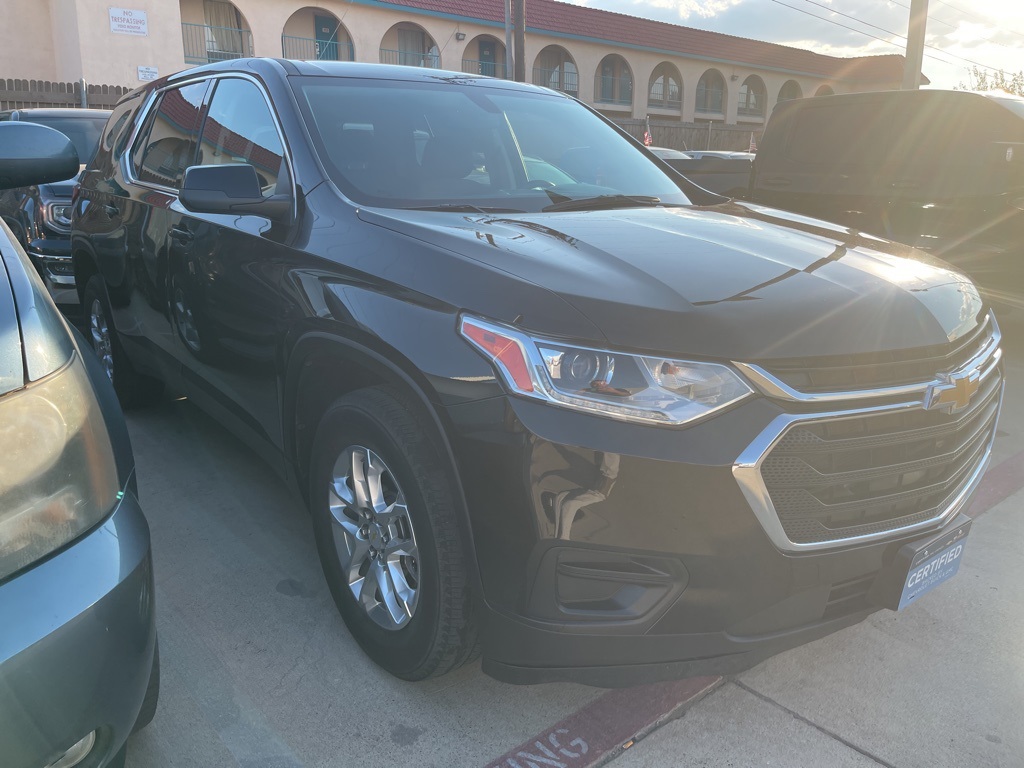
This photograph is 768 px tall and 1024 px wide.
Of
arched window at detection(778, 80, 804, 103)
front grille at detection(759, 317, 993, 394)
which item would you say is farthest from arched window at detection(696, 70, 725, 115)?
front grille at detection(759, 317, 993, 394)

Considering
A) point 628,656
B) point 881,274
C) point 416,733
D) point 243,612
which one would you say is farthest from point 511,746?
point 881,274

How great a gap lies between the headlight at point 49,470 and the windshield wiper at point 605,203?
1.66 metres

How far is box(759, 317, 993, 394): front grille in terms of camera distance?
1868 millimetres

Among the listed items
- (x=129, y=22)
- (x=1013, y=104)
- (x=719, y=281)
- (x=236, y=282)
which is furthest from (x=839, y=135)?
A: (x=129, y=22)

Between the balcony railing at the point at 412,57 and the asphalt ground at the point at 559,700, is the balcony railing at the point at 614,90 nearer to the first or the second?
the balcony railing at the point at 412,57

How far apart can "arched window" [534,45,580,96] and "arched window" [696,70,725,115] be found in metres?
7.94

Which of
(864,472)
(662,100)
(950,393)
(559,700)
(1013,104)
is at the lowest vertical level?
(559,700)

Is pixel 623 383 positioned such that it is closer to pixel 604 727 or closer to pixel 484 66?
→ pixel 604 727

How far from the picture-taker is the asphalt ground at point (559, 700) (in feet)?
7.22

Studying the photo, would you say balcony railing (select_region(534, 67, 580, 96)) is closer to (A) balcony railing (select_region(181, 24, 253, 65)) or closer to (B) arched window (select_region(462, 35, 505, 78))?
(B) arched window (select_region(462, 35, 505, 78))

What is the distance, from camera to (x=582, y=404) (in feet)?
5.96

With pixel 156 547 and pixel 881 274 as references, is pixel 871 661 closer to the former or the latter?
pixel 881 274

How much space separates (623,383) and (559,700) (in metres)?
1.10

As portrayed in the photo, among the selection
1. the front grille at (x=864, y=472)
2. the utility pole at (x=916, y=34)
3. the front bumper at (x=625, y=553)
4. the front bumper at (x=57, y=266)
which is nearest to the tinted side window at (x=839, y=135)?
the front grille at (x=864, y=472)
